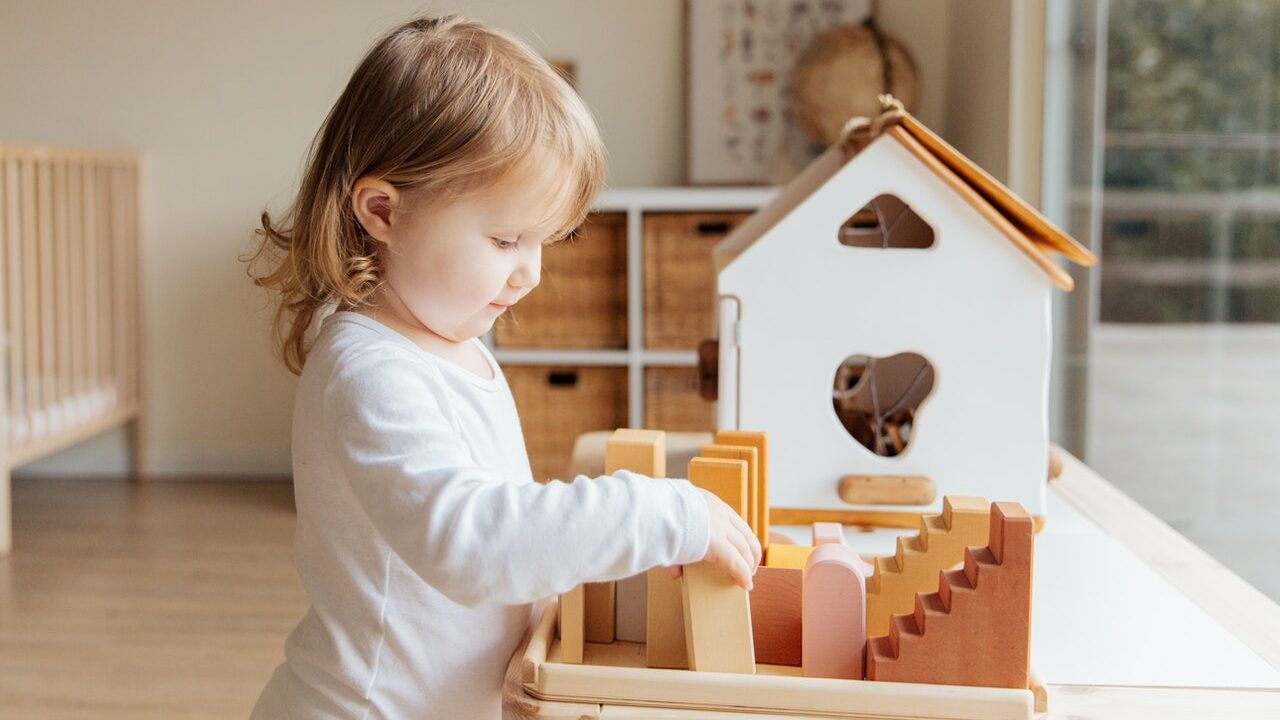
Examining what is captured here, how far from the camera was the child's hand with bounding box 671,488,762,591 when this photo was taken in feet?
2.05

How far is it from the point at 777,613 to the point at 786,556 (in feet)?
0.24

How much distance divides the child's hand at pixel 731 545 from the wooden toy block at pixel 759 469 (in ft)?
0.26

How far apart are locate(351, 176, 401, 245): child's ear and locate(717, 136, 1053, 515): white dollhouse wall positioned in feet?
1.19

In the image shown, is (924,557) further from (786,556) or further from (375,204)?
(375,204)

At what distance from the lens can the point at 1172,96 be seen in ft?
6.20

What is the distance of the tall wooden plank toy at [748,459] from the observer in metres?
0.71

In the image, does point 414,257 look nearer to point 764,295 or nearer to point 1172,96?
point 764,295

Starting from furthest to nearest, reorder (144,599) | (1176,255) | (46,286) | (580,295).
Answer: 1. (46,286)
2. (580,295)
3. (144,599)
4. (1176,255)

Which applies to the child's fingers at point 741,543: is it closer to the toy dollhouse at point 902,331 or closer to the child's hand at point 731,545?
the child's hand at point 731,545

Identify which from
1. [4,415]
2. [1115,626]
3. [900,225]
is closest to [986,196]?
[900,225]

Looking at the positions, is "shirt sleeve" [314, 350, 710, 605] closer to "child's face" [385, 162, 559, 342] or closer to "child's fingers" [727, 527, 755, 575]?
"child's fingers" [727, 527, 755, 575]

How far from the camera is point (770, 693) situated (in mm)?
596

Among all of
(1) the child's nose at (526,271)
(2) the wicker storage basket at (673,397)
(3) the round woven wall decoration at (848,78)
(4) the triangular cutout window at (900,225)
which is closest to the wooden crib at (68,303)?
(2) the wicker storage basket at (673,397)

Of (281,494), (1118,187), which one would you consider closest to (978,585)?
(1118,187)
